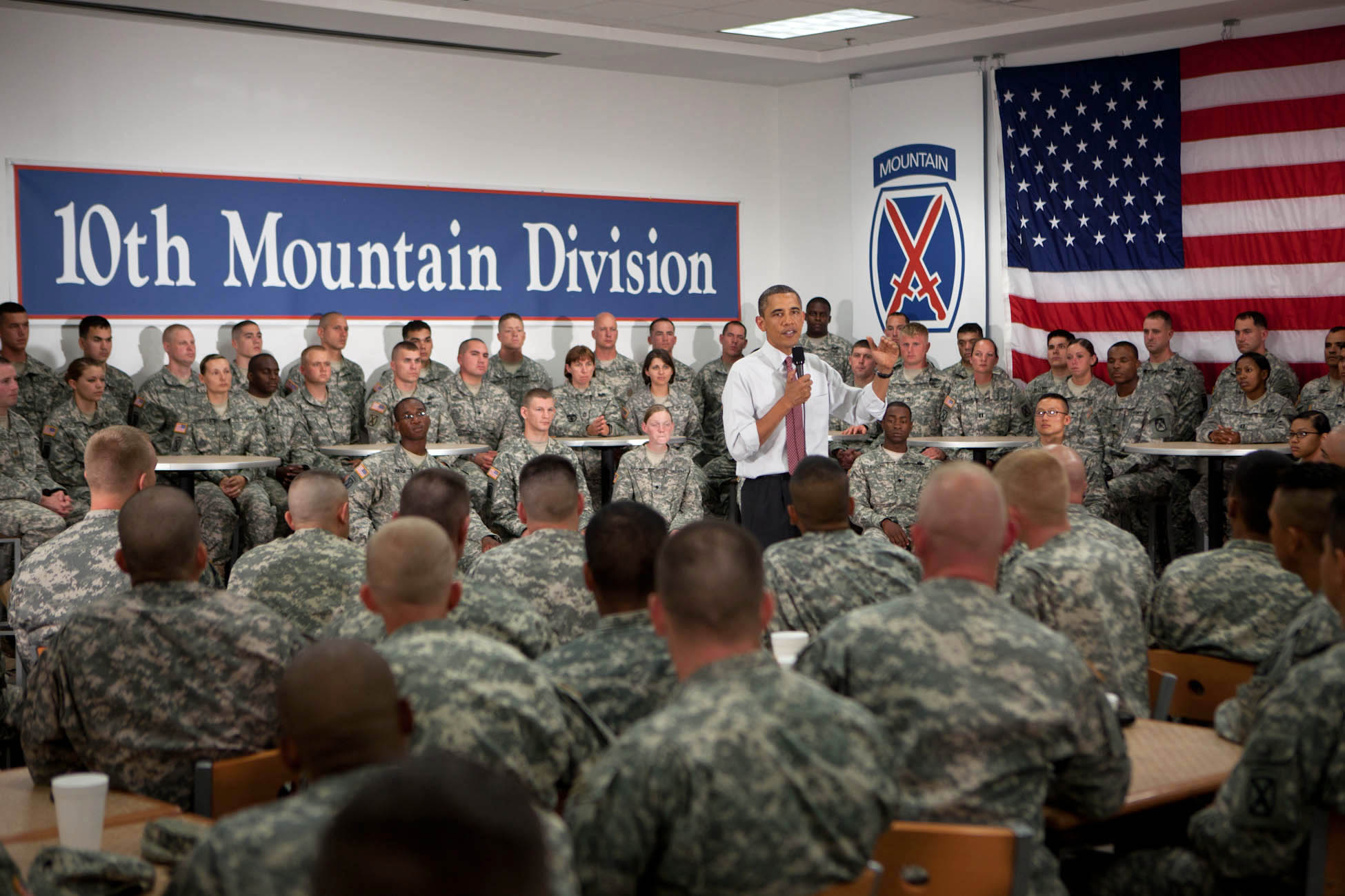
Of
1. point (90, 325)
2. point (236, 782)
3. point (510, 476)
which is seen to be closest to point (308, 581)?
point (236, 782)

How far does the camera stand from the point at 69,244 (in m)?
8.53

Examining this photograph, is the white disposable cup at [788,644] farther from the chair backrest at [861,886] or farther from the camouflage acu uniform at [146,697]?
the camouflage acu uniform at [146,697]

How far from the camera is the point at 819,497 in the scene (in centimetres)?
368

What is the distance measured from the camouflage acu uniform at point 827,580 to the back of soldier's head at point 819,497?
0.33 ft

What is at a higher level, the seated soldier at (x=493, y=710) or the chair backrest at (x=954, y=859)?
the seated soldier at (x=493, y=710)

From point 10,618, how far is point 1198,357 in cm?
808

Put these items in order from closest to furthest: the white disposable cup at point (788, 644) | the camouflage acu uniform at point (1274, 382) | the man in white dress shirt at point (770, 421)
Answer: the white disposable cup at point (788, 644), the man in white dress shirt at point (770, 421), the camouflage acu uniform at point (1274, 382)

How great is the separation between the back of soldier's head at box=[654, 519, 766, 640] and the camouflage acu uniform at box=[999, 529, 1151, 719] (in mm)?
1353

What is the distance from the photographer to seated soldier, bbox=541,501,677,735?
2.54 metres

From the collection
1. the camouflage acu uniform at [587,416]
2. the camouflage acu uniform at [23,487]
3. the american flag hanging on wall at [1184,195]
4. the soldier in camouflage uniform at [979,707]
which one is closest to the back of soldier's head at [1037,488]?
the soldier in camouflage uniform at [979,707]

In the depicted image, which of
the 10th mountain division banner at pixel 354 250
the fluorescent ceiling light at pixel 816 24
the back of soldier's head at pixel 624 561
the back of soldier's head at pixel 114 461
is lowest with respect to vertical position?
the back of soldier's head at pixel 624 561

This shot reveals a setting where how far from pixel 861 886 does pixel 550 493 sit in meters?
2.35

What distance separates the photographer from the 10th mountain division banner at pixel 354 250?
28.1ft

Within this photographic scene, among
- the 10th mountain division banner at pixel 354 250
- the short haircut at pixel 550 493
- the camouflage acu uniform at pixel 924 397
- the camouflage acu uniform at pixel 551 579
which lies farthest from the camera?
the camouflage acu uniform at pixel 924 397
